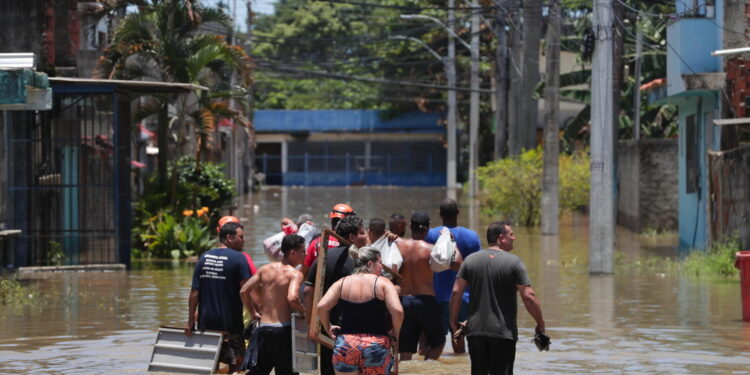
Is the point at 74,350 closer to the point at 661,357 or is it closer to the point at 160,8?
the point at 661,357

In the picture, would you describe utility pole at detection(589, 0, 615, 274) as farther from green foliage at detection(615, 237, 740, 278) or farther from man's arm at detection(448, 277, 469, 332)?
man's arm at detection(448, 277, 469, 332)

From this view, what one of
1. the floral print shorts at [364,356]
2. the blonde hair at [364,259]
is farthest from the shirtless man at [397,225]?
the floral print shorts at [364,356]

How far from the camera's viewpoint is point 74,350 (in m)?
13.4

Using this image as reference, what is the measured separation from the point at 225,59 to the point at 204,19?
104cm

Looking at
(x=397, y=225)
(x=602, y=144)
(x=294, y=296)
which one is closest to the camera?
(x=294, y=296)

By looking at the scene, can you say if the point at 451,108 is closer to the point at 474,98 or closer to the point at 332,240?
the point at 474,98

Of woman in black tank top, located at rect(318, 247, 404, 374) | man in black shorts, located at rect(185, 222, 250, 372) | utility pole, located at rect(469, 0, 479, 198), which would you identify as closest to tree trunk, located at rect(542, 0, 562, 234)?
utility pole, located at rect(469, 0, 479, 198)

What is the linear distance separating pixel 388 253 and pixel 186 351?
2170 millimetres

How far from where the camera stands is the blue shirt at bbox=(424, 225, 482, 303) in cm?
1182

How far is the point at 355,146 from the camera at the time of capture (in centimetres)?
8038

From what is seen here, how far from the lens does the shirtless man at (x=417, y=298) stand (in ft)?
37.9

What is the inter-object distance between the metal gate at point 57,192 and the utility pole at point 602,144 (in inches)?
322

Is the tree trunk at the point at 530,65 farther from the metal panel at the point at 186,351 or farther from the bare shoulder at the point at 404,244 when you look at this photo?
the metal panel at the point at 186,351

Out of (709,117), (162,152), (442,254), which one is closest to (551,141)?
(709,117)
